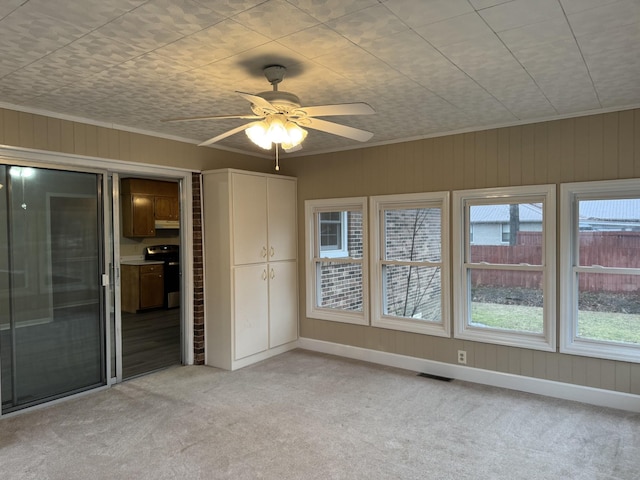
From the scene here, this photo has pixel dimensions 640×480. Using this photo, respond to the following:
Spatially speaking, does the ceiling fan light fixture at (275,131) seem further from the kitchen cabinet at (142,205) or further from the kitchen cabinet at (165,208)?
the kitchen cabinet at (165,208)

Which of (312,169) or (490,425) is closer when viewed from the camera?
(490,425)

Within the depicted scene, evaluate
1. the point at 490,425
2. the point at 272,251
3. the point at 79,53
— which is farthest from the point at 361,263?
the point at 79,53

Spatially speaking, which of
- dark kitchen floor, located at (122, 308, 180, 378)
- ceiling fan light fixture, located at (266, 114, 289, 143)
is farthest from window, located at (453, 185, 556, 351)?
dark kitchen floor, located at (122, 308, 180, 378)

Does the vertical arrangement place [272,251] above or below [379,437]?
above

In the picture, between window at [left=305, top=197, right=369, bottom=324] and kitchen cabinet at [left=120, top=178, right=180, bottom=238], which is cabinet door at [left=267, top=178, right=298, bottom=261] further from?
kitchen cabinet at [left=120, top=178, right=180, bottom=238]

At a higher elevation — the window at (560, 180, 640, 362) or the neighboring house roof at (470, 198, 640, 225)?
the neighboring house roof at (470, 198, 640, 225)

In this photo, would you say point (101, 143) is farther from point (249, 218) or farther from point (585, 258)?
point (585, 258)

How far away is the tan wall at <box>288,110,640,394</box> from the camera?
3.50 metres

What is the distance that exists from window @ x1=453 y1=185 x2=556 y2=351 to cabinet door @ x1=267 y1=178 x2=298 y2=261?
1.97m

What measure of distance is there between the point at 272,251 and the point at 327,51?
292cm

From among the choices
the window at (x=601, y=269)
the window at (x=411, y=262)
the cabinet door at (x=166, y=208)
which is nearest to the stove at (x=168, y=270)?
the cabinet door at (x=166, y=208)

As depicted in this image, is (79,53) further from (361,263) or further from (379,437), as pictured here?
(361,263)

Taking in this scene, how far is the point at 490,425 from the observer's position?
10.5 ft

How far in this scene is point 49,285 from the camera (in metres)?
3.67
